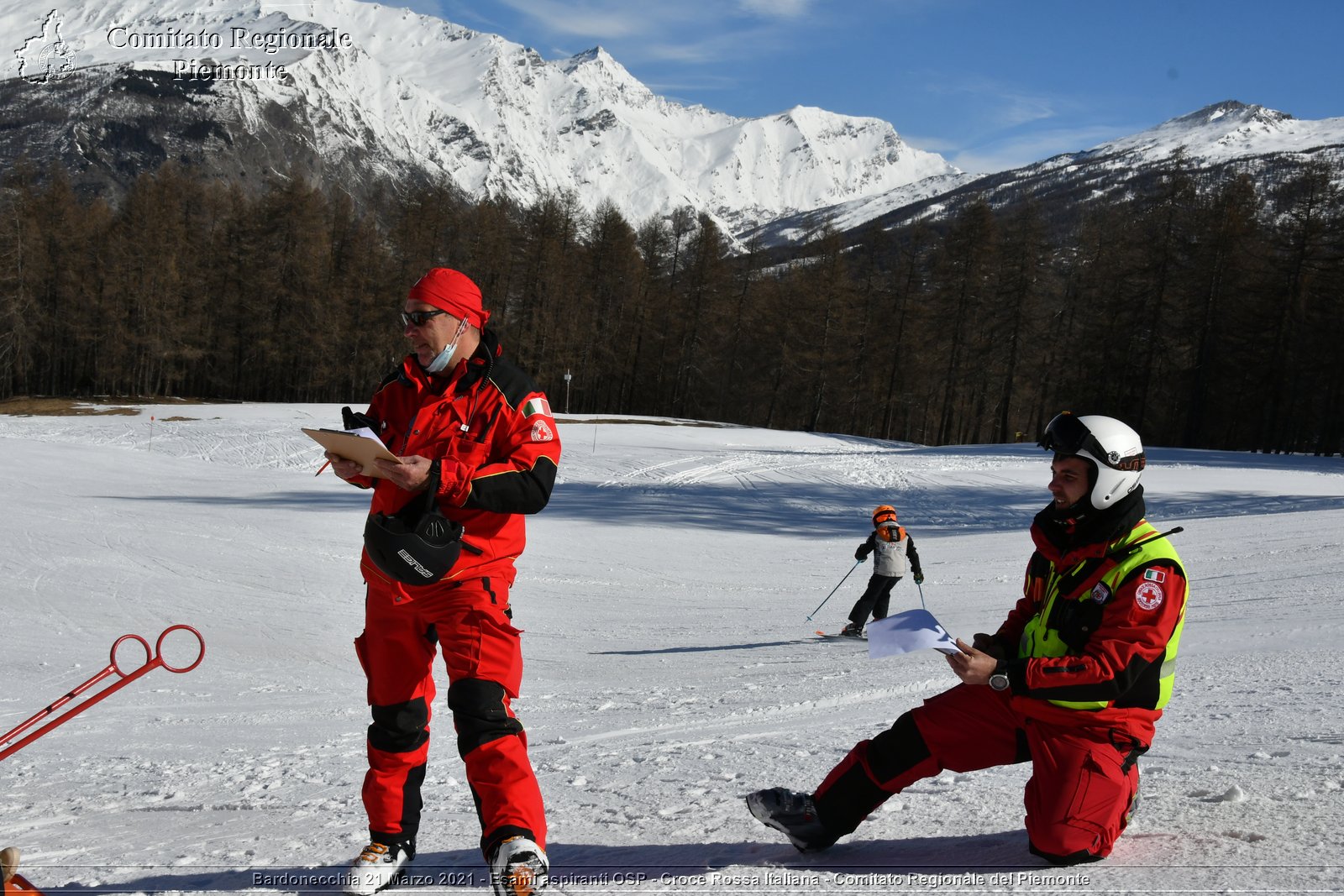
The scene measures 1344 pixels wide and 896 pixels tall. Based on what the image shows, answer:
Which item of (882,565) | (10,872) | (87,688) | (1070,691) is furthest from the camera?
(882,565)

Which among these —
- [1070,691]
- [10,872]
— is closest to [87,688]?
[10,872]

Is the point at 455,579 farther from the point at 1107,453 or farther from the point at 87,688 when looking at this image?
the point at 1107,453

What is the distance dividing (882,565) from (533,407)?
750 centimetres

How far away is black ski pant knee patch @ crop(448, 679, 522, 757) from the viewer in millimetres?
3193

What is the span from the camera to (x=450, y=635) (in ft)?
10.7

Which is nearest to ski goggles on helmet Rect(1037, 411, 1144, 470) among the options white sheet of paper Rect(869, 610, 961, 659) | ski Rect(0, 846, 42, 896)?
white sheet of paper Rect(869, 610, 961, 659)

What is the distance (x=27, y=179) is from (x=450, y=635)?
6134cm

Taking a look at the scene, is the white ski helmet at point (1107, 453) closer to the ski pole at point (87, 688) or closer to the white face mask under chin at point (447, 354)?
the white face mask under chin at point (447, 354)

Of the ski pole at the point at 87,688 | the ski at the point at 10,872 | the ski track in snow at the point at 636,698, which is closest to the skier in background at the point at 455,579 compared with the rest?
the ski track in snow at the point at 636,698

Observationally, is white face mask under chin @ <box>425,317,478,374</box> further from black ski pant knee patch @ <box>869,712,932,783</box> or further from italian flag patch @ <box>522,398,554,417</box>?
black ski pant knee patch @ <box>869,712,932,783</box>

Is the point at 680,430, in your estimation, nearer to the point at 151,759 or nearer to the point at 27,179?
the point at 151,759

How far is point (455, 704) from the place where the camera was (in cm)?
321

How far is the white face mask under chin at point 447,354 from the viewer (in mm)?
3428

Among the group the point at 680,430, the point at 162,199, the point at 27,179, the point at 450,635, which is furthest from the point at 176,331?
the point at 450,635
